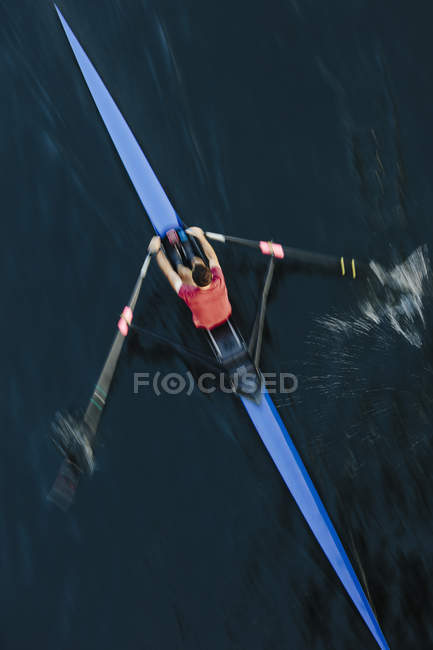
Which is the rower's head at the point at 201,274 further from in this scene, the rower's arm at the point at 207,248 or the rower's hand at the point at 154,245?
the rower's hand at the point at 154,245

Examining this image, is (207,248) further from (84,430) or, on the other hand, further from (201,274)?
(84,430)

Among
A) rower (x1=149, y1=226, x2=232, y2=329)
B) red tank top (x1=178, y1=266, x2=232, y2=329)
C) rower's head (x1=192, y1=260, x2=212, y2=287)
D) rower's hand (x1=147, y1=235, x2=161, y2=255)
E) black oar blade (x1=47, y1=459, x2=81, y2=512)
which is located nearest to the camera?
rower's head (x1=192, y1=260, x2=212, y2=287)

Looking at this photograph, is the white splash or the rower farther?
the white splash

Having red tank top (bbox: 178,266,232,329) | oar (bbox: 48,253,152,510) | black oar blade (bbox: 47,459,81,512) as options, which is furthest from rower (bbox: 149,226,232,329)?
black oar blade (bbox: 47,459,81,512)

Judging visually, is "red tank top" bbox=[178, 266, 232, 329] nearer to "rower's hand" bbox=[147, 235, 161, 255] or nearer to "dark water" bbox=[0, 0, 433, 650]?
"dark water" bbox=[0, 0, 433, 650]

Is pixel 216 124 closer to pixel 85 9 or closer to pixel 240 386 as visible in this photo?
pixel 85 9

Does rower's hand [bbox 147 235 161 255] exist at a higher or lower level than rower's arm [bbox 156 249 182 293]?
higher

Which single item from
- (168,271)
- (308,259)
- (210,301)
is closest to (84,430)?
(168,271)
